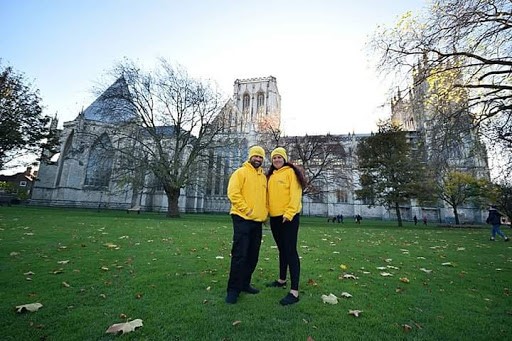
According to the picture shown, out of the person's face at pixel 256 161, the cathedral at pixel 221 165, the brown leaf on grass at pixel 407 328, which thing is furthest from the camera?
the cathedral at pixel 221 165

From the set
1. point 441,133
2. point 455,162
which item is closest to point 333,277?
point 441,133

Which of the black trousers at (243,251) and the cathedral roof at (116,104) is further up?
the cathedral roof at (116,104)

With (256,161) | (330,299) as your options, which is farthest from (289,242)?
(256,161)

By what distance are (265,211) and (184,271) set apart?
6.28ft

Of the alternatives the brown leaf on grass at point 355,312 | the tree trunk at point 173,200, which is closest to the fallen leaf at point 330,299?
the brown leaf on grass at point 355,312

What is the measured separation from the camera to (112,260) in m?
5.05

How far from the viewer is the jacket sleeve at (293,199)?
11.2 feet

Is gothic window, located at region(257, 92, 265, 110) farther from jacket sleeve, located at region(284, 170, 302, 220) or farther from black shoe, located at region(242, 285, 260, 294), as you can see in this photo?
black shoe, located at region(242, 285, 260, 294)

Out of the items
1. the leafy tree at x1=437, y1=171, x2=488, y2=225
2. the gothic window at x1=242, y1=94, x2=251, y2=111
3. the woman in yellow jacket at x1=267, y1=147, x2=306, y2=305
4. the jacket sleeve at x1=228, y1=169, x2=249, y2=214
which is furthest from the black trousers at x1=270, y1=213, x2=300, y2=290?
the gothic window at x1=242, y1=94, x2=251, y2=111

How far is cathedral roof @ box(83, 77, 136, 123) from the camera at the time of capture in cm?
1920

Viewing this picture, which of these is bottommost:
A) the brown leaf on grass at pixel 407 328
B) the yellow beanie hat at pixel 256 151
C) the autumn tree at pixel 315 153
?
the brown leaf on grass at pixel 407 328

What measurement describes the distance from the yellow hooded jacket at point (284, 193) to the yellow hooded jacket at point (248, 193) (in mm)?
99

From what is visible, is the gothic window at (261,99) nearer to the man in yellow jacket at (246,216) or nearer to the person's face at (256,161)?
the person's face at (256,161)

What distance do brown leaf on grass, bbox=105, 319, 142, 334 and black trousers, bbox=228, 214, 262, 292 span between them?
1133 mm
